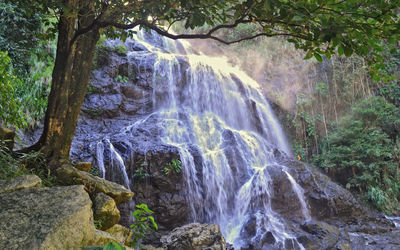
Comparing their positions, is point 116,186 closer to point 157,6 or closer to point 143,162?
point 157,6

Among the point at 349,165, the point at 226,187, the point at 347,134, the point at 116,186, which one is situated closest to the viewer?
the point at 116,186

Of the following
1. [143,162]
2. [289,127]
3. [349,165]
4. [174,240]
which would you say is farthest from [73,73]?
[289,127]

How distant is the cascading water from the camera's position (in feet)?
25.8

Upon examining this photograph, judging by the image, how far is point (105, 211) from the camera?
3188 millimetres

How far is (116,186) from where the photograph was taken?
3.85m

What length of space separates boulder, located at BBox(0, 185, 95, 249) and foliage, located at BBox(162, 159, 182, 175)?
554cm

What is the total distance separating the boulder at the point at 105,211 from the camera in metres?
3.15

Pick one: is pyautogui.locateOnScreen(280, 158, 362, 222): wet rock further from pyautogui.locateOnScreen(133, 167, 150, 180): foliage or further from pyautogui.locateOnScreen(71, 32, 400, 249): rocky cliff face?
pyautogui.locateOnScreen(133, 167, 150, 180): foliage

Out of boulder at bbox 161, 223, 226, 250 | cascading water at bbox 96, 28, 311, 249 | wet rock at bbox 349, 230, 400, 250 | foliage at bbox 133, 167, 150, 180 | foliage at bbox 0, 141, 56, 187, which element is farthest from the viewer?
cascading water at bbox 96, 28, 311, 249

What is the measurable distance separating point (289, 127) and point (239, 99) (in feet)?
10.6

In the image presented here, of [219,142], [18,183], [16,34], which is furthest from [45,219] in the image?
[219,142]

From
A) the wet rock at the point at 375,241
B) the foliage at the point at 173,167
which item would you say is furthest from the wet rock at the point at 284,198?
the foliage at the point at 173,167

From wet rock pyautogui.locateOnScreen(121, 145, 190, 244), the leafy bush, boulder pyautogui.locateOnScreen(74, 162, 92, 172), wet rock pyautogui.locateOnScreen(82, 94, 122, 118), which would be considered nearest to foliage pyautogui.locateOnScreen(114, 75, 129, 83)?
wet rock pyautogui.locateOnScreen(82, 94, 122, 118)

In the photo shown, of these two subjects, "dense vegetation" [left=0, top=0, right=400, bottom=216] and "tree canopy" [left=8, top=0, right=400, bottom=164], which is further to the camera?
"tree canopy" [left=8, top=0, right=400, bottom=164]
